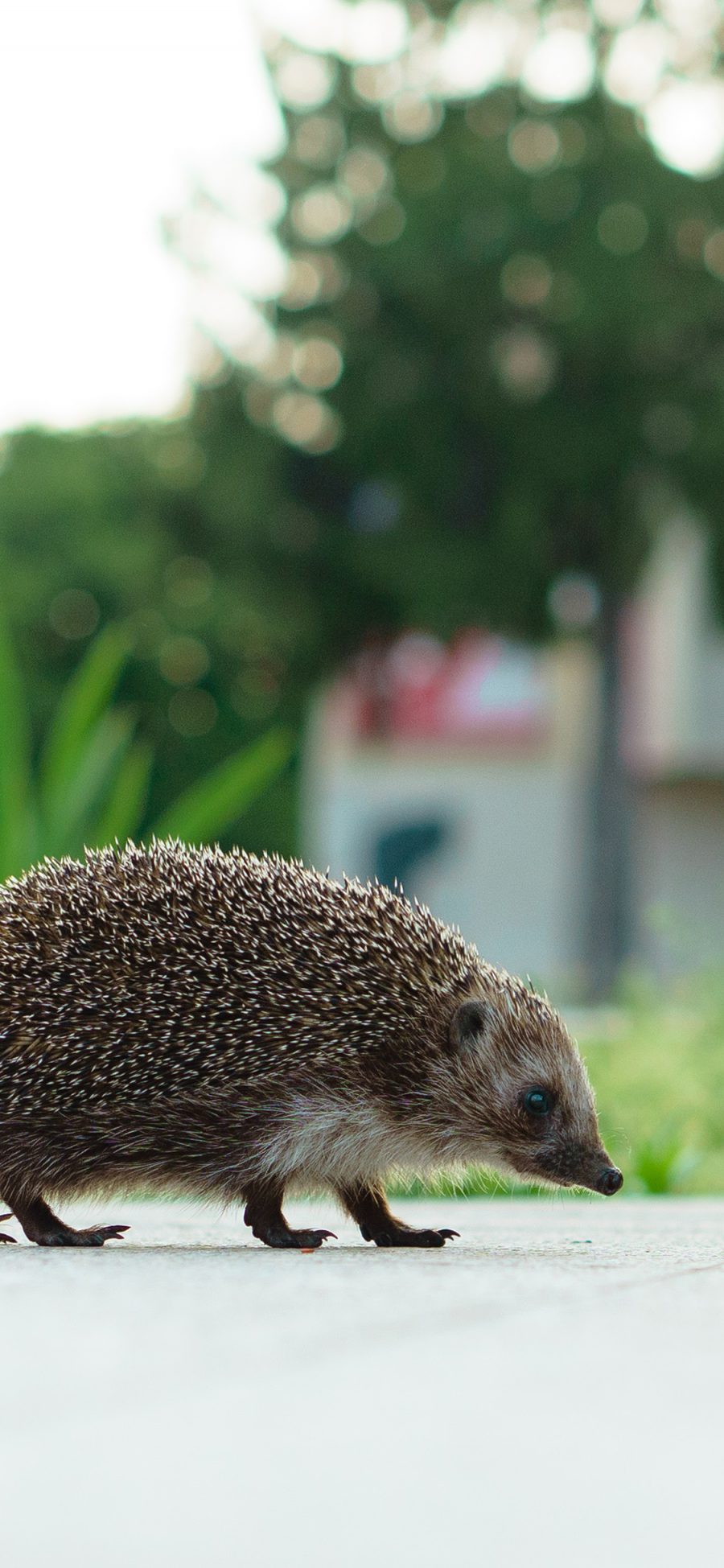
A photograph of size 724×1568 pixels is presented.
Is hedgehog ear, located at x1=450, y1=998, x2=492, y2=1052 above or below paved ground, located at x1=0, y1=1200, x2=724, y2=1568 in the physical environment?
above

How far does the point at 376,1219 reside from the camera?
466 cm

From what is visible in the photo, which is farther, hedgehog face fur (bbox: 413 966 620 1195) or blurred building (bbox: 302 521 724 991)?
blurred building (bbox: 302 521 724 991)

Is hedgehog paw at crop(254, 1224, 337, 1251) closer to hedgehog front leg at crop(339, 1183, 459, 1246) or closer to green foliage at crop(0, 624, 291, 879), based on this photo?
hedgehog front leg at crop(339, 1183, 459, 1246)

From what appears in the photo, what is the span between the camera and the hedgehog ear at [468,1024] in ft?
15.0

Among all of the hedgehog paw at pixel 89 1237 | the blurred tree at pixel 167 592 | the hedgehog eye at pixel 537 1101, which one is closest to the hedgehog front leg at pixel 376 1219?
the hedgehog eye at pixel 537 1101

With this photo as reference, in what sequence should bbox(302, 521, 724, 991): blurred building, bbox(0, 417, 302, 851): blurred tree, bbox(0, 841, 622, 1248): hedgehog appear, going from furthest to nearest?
bbox(302, 521, 724, 991): blurred building, bbox(0, 417, 302, 851): blurred tree, bbox(0, 841, 622, 1248): hedgehog

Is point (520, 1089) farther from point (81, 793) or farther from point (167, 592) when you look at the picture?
point (167, 592)

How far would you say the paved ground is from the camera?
203 cm

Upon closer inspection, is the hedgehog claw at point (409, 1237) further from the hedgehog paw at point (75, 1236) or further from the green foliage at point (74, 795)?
the green foliage at point (74, 795)

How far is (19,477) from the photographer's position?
24.0 meters

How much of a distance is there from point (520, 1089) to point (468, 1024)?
0.73 feet

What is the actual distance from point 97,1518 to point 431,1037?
2.57 meters

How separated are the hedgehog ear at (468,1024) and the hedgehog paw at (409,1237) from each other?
1.55 ft

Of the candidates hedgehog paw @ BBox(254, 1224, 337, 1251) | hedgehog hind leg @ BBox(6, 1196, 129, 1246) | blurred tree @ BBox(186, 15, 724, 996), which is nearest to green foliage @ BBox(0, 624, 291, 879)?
hedgehog hind leg @ BBox(6, 1196, 129, 1246)
